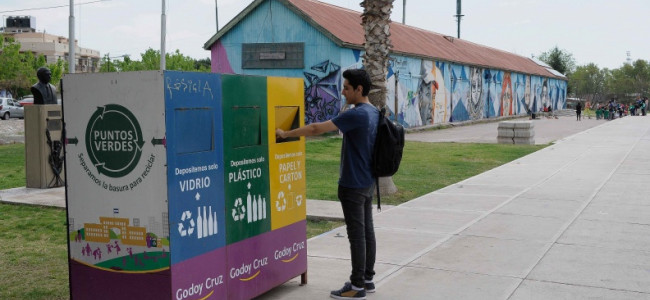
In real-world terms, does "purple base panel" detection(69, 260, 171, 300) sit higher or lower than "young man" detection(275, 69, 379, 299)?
lower

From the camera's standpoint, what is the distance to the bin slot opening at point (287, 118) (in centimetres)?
558

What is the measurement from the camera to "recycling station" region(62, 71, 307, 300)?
167 inches

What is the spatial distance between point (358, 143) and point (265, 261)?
3.84ft

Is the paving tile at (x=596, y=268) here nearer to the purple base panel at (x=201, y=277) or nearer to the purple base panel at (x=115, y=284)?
the purple base panel at (x=201, y=277)

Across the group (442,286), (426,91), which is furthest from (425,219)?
(426,91)

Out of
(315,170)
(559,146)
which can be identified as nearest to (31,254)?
(315,170)

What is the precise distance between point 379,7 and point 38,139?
236 inches

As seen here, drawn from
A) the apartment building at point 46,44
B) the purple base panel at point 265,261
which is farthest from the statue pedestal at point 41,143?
the apartment building at point 46,44

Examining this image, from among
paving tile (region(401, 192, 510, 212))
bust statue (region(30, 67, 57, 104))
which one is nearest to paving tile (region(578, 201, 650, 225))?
paving tile (region(401, 192, 510, 212))

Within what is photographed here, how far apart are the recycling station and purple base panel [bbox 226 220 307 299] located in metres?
0.02

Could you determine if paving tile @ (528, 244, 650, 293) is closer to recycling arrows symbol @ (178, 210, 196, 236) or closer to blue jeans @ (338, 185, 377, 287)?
blue jeans @ (338, 185, 377, 287)

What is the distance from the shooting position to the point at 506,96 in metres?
54.1

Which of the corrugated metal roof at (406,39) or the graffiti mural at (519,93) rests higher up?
the corrugated metal roof at (406,39)

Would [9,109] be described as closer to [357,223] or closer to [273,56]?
[273,56]
